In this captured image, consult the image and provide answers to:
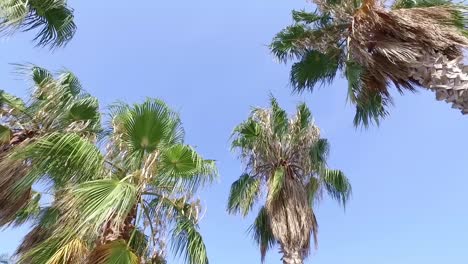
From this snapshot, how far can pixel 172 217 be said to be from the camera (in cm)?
610

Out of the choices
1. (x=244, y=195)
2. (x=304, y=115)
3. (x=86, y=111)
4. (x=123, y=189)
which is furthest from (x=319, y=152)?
(x=123, y=189)

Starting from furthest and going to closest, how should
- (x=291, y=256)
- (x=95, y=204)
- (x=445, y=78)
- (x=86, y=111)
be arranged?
(x=291, y=256) < (x=86, y=111) < (x=445, y=78) < (x=95, y=204)


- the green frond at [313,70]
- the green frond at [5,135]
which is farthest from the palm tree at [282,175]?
the green frond at [5,135]

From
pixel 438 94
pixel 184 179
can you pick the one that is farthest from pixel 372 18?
pixel 184 179

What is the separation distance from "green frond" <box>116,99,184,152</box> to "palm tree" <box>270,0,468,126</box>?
3725mm

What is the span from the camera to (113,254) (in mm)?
5312

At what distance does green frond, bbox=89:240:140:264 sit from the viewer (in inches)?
208

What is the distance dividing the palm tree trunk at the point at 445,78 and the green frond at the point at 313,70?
7.76 feet

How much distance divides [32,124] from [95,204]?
2511mm

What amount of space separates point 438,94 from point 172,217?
4419mm

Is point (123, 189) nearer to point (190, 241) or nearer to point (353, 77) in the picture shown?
point (190, 241)

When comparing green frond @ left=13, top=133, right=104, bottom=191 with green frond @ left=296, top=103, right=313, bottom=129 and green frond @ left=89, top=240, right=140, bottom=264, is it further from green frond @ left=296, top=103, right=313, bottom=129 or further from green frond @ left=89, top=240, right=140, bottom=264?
green frond @ left=296, top=103, right=313, bottom=129

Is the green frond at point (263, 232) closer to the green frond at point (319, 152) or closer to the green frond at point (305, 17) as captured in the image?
the green frond at point (319, 152)

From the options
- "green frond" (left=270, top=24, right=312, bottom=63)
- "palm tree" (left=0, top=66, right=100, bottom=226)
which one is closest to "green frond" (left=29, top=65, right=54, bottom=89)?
"palm tree" (left=0, top=66, right=100, bottom=226)
